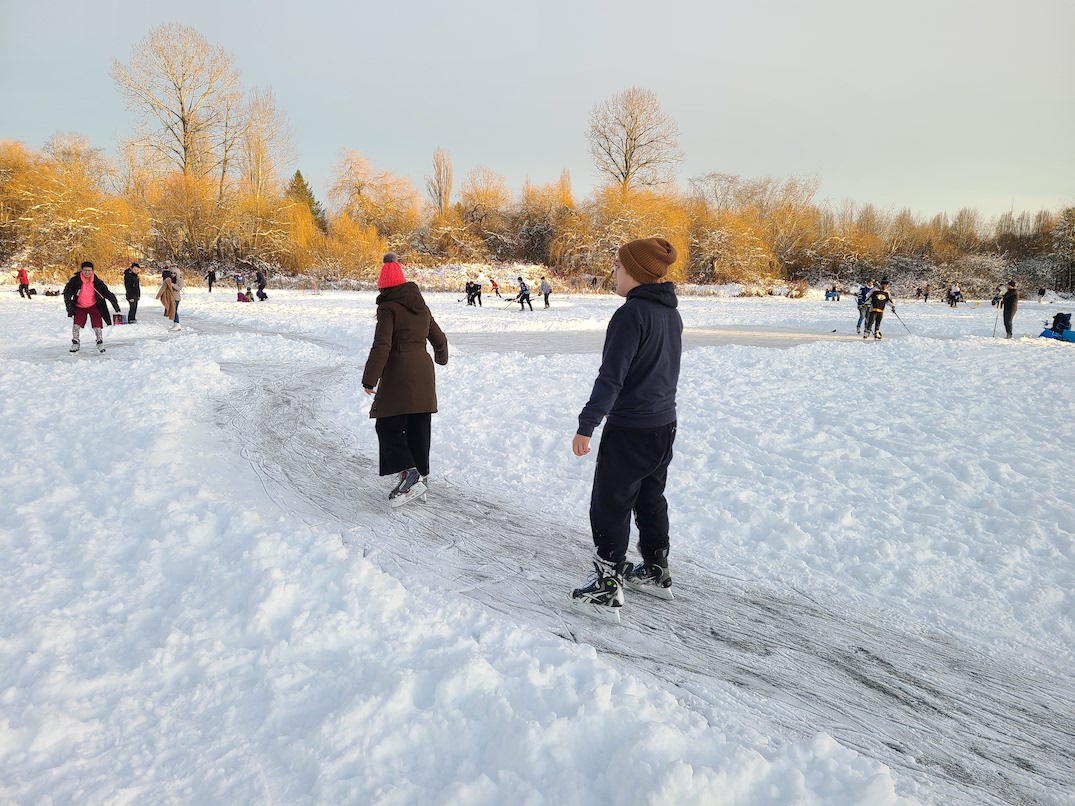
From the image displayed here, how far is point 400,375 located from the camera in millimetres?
4570

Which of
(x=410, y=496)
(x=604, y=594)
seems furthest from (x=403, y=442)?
(x=604, y=594)

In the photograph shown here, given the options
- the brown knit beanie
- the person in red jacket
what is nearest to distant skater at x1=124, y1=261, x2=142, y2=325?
the person in red jacket

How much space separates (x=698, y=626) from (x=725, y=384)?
19.2 feet

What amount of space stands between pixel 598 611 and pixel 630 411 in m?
1.10

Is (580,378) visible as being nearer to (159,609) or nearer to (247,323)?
(159,609)

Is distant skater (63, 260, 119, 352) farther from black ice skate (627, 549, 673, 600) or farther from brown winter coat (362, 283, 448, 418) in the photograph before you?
black ice skate (627, 549, 673, 600)

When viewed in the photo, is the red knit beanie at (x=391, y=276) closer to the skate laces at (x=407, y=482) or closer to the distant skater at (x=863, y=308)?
the skate laces at (x=407, y=482)

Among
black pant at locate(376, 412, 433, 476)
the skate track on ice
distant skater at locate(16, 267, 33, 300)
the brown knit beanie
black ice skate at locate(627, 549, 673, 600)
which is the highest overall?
distant skater at locate(16, 267, 33, 300)

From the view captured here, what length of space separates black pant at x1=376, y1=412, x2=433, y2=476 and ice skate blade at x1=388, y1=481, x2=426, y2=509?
12 cm

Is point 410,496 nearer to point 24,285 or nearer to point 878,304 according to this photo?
point 878,304

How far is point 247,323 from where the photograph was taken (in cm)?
1808

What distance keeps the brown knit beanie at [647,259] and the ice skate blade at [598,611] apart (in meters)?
1.73

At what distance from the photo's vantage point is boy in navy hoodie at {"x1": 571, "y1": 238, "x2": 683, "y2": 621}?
114 inches

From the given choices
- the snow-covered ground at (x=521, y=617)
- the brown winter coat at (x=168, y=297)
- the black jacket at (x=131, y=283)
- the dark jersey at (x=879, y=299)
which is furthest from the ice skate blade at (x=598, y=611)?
the black jacket at (x=131, y=283)
